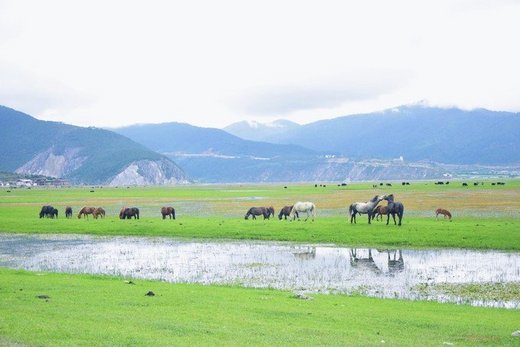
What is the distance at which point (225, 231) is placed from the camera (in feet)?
134

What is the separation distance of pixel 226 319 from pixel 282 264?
1293cm

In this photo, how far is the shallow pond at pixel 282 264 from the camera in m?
22.5

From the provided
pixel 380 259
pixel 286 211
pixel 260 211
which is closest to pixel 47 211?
pixel 260 211

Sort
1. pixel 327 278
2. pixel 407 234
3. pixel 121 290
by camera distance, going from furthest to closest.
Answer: pixel 407 234 < pixel 327 278 < pixel 121 290

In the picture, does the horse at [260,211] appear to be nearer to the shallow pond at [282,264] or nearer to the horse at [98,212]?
the shallow pond at [282,264]

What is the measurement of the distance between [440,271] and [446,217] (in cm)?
2348

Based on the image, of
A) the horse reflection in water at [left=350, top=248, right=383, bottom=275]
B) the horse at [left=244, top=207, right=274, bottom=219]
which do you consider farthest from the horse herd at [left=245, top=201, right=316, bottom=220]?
the horse reflection in water at [left=350, top=248, right=383, bottom=275]

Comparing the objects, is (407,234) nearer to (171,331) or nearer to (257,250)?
(257,250)

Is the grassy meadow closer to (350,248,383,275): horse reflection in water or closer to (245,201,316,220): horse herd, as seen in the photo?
(350,248,383,275): horse reflection in water

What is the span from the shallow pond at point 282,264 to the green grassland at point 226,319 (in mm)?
3130

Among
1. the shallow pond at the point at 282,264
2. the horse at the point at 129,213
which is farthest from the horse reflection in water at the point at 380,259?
the horse at the point at 129,213

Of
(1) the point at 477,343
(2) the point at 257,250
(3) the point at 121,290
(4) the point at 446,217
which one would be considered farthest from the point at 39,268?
(4) the point at 446,217

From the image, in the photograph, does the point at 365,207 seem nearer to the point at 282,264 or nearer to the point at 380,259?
the point at 380,259

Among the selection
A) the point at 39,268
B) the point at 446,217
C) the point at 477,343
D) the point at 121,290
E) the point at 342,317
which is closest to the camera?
the point at 477,343
